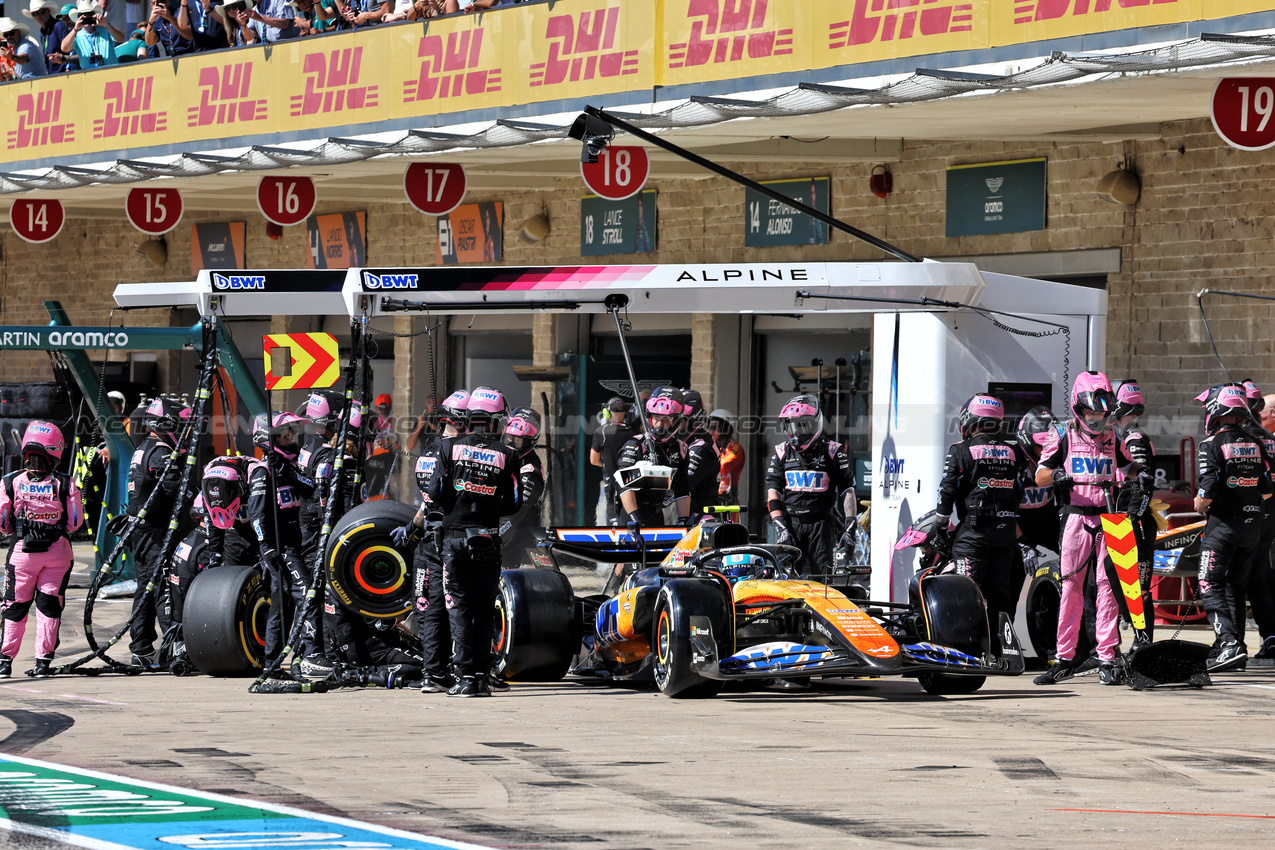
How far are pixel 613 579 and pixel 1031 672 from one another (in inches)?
110

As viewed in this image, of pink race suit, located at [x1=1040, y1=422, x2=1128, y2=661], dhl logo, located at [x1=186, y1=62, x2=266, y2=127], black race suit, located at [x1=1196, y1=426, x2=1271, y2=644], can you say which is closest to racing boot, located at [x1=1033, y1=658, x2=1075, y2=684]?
pink race suit, located at [x1=1040, y1=422, x2=1128, y2=661]

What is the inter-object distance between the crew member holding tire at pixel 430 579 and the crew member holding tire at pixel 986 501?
3107 mm

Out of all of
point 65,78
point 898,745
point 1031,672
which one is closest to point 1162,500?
point 1031,672

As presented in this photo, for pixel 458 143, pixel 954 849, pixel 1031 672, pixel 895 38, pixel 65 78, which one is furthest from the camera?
pixel 65 78

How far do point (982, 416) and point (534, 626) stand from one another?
10.1ft

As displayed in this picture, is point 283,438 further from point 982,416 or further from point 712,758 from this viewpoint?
point 712,758

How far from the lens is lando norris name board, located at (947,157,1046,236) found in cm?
1684

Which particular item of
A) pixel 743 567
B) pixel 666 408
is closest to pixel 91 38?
pixel 666 408

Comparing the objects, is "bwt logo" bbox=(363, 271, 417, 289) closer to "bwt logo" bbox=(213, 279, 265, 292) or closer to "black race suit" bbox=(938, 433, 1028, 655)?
"bwt logo" bbox=(213, 279, 265, 292)

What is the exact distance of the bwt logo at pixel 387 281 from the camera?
12.7 meters

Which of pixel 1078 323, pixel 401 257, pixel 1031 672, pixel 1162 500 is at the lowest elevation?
pixel 1031 672

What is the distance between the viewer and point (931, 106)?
1453cm

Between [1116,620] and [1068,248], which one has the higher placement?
[1068,248]

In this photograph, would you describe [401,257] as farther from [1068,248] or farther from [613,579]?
[613,579]
